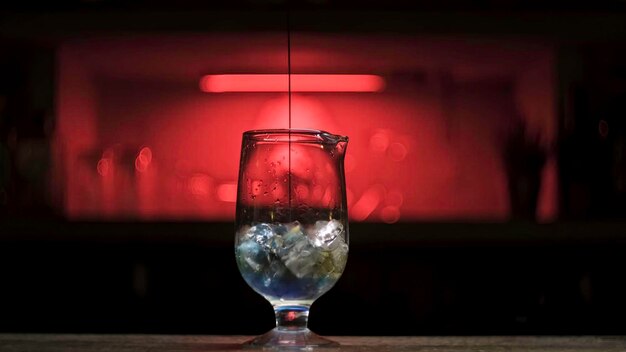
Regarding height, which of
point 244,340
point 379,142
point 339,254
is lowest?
point 244,340

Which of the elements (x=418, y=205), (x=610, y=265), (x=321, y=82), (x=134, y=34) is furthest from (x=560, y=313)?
(x=134, y=34)

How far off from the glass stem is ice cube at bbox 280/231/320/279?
0.05 metres

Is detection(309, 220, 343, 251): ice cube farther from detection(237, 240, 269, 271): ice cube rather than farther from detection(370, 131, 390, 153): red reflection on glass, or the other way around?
detection(370, 131, 390, 153): red reflection on glass

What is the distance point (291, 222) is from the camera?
1.03 metres

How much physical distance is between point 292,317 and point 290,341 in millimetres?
42

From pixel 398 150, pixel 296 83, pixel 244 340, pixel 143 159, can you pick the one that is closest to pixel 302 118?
pixel 296 83

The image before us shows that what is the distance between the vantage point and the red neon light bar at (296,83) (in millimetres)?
2289

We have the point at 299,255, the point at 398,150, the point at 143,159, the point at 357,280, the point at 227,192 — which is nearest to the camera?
the point at 299,255

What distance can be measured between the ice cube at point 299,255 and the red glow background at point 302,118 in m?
1.10

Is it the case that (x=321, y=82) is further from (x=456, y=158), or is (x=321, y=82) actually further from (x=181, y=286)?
(x=181, y=286)

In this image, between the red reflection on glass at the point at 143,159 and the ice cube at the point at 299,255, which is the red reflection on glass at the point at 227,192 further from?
the ice cube at the point at 299,255

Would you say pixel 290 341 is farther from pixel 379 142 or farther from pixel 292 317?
pixel 379 142

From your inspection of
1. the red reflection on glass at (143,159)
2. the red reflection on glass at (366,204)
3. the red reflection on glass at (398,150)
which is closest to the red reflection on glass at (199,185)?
the red reflection on glass at (143,159)

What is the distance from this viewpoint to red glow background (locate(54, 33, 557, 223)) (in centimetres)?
216
